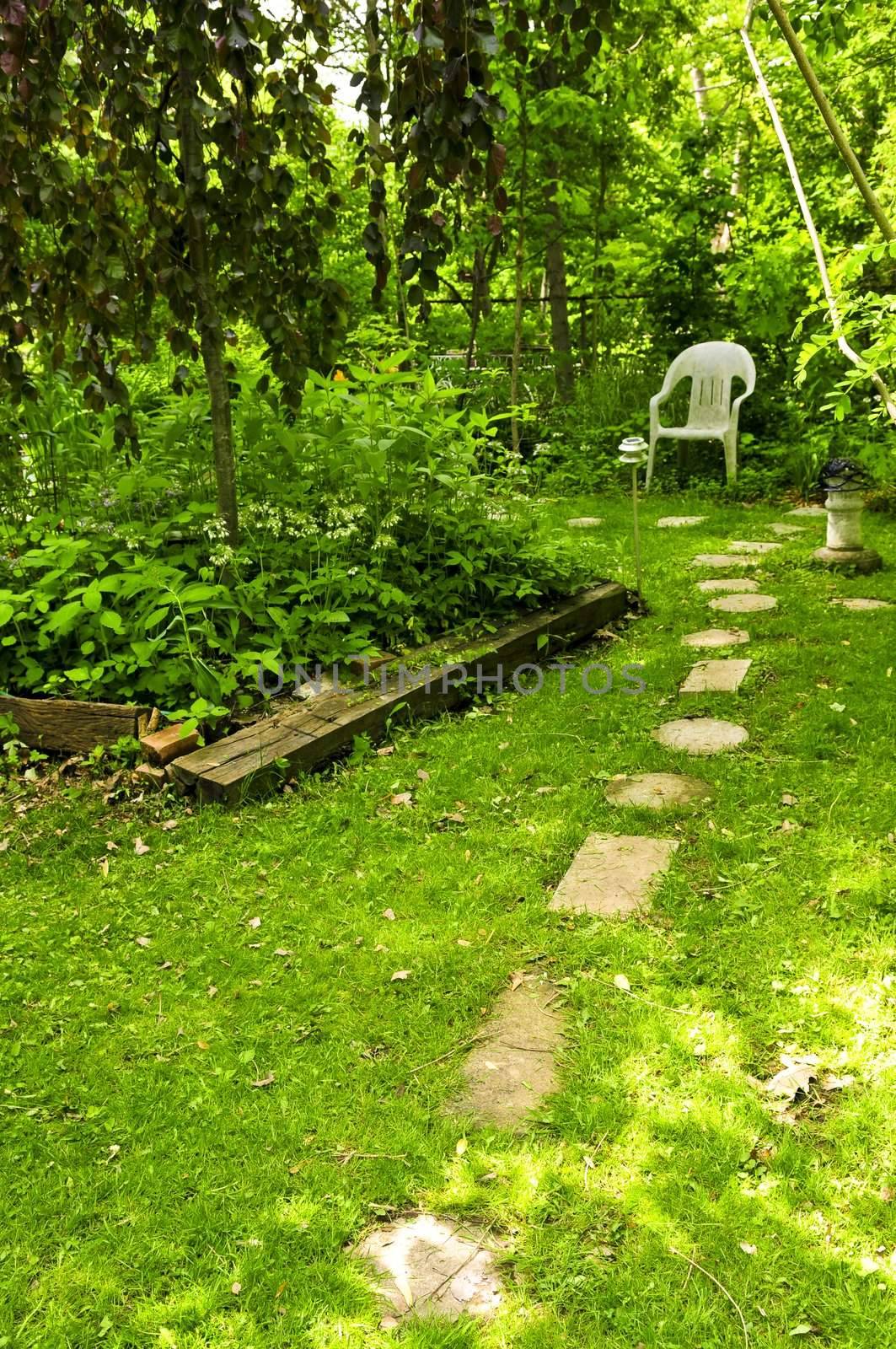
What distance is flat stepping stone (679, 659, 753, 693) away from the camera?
3418 mm

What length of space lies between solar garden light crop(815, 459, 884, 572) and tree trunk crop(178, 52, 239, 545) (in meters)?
2.69

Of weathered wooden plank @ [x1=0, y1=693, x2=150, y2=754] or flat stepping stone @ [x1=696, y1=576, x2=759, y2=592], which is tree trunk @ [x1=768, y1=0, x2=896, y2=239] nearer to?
weathered wooden plank @ [x1=0, y1=693, x2=150, y2=754]

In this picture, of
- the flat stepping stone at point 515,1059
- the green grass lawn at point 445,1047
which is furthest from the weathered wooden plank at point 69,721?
the flat stepping stone at point 515,1059

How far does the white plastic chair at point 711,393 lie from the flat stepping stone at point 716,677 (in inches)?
127

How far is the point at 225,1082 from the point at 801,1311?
104cm

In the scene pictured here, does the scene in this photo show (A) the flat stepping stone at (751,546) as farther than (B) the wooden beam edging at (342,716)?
Yes

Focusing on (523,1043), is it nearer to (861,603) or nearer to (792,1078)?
(792,1078)

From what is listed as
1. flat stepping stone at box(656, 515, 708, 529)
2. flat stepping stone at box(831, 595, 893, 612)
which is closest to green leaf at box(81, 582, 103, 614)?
flat stepping stone at box(831, 595, 893, 612)

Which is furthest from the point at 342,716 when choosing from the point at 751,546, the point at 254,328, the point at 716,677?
the point at 751,546

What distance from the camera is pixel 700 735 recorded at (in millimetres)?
3098

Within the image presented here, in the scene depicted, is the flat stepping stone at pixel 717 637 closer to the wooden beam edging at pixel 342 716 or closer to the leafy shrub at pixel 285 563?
the wooden beam edging at pixel 342 716

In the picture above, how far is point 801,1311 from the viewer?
136 cm

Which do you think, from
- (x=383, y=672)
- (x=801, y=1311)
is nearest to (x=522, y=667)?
(x=383, y=672)

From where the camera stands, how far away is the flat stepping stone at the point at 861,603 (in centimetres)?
407
